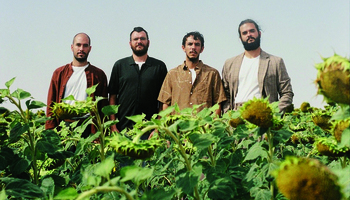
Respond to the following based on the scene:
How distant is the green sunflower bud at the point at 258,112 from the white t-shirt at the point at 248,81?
2124mm

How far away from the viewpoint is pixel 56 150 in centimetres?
196

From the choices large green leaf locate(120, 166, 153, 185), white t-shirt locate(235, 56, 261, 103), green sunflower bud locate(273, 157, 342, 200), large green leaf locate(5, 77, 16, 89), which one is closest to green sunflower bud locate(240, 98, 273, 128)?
large green leaf locate(120, 166, 153, 185)

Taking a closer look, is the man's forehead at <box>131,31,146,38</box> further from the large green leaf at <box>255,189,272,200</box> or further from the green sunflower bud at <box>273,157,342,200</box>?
the green sunflower bud at <box>273,157,342,200</box>

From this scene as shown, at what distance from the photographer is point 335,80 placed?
0.80m

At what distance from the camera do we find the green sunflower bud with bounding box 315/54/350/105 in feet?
2.60

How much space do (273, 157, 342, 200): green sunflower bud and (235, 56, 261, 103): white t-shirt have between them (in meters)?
2.96

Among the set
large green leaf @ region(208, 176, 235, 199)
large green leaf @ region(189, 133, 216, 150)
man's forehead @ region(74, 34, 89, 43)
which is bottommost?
large green leaf @ region(208, 176, 235, 199)

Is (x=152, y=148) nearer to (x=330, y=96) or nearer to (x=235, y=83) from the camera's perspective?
(x=330, y=96)

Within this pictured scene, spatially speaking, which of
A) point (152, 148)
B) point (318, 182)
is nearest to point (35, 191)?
point (152, 148)

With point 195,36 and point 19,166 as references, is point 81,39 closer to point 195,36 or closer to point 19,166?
point 195,36

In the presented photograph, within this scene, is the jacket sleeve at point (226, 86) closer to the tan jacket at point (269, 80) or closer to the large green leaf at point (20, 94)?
the tan jacket at point (269, 80)

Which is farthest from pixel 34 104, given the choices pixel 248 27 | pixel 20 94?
pixel 248 27

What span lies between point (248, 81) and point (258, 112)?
229 centimetres

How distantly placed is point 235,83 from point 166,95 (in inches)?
29.8
